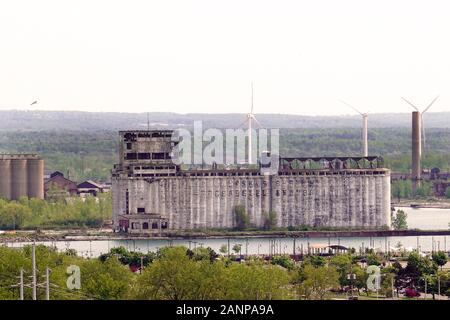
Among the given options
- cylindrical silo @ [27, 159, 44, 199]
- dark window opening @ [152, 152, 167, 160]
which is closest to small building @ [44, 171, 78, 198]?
cylindrical silo @ [27, 159, 44, 199]

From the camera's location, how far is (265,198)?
274 feet

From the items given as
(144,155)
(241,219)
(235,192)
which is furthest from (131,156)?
(241,219)

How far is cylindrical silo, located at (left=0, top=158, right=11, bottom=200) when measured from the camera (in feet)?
319

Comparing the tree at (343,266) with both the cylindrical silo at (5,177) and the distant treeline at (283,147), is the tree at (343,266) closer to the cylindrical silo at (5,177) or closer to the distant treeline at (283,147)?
the cylindrical silo at (5,177)

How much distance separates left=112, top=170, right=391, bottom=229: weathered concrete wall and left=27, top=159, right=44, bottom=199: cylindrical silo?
49.5 ft

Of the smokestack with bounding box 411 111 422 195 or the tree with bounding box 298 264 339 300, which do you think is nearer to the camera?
the tree with bounding box 298 264 339 300

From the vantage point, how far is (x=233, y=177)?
8419 centimetres

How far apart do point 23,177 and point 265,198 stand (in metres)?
18.8

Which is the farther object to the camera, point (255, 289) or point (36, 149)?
point (36, 149)

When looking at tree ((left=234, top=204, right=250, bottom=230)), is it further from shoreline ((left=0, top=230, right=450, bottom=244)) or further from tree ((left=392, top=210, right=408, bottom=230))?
tree ((left=392, top=210, right=408, bottom=230))

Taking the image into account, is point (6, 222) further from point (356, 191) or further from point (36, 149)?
point (36, 149)
